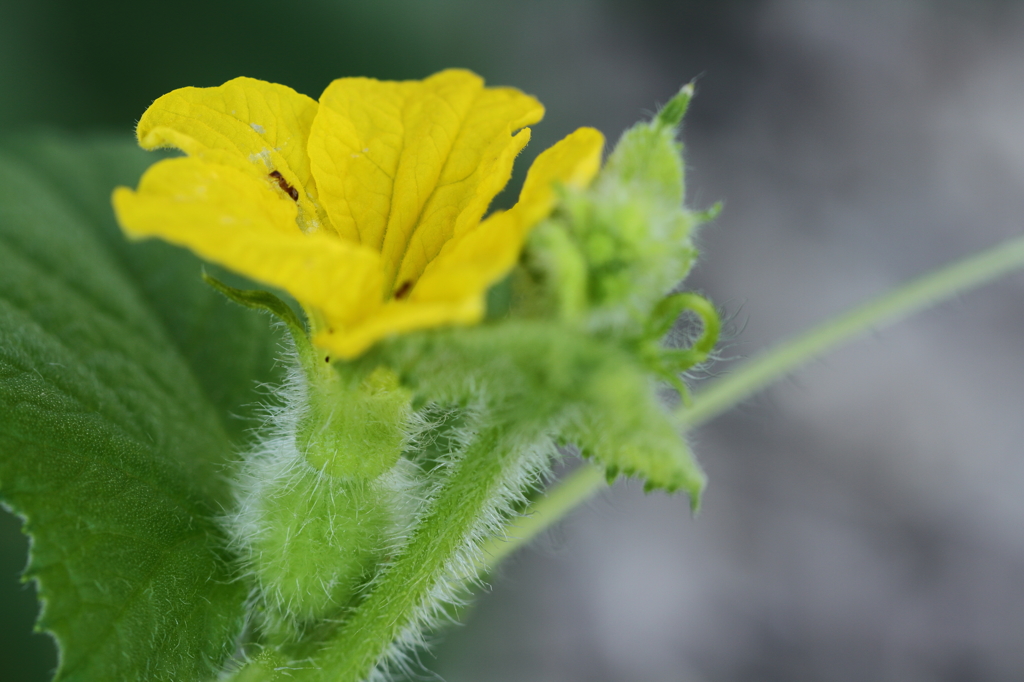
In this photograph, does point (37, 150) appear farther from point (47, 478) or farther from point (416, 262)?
point (416, 262)

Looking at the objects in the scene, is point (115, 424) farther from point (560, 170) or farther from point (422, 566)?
point (560, 170)

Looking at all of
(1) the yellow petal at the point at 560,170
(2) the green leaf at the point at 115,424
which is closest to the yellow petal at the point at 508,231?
(1) the yellow petal at the point at 560,170

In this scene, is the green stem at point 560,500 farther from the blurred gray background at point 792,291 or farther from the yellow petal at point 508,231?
the blurred gray background at point 792,291

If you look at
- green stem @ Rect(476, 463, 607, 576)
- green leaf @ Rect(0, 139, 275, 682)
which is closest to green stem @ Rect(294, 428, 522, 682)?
green leaf @ Rect(0, 139, 275, 682)

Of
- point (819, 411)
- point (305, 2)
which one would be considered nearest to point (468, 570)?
point (305, 2)

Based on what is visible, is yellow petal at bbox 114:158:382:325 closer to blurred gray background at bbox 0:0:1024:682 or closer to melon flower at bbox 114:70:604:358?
melon flower at bbox 114:70:604:358

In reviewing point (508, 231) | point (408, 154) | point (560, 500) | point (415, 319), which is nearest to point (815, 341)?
point (560, 500)
